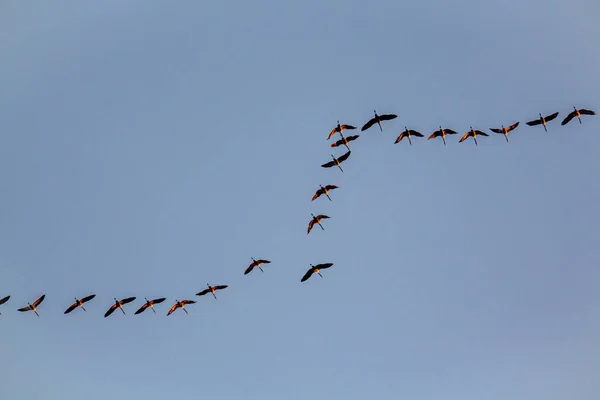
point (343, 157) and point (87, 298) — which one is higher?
point (343, 157)

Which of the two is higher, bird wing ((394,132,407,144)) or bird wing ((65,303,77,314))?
bird wing ((394,132,407,144))

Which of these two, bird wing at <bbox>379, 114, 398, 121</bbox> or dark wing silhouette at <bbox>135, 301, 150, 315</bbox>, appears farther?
dark wing silhouette at <bbox>135, 301, 150, 315</bbox>

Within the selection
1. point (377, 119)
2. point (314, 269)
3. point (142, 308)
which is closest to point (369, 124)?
point (377, 119)

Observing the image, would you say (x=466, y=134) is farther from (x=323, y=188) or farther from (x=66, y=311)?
(x=66, y=311)

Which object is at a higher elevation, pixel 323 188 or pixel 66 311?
pixel 323 188

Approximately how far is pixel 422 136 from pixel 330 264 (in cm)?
1734

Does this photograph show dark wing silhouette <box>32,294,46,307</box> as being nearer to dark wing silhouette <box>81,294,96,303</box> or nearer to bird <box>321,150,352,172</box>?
dark wing silhouette <box>81,294,96,303</box>

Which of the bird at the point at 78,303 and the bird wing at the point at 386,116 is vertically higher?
the bird wing at the point at 386,116

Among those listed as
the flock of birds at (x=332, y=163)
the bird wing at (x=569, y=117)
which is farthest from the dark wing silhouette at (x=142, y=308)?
the bird wing at (x=569, y=117)

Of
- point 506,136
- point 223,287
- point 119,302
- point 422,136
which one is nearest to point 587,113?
point 506,136

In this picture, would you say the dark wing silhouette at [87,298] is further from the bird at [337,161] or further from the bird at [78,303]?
the bird at [337,161]

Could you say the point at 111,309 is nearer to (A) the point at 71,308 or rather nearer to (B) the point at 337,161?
(A) the point at 71,308

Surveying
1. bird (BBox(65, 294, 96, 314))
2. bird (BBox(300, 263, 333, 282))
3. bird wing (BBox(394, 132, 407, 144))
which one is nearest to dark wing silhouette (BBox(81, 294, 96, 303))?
bird (BBox(65, 294, 96, 314))

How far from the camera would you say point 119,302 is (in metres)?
138
